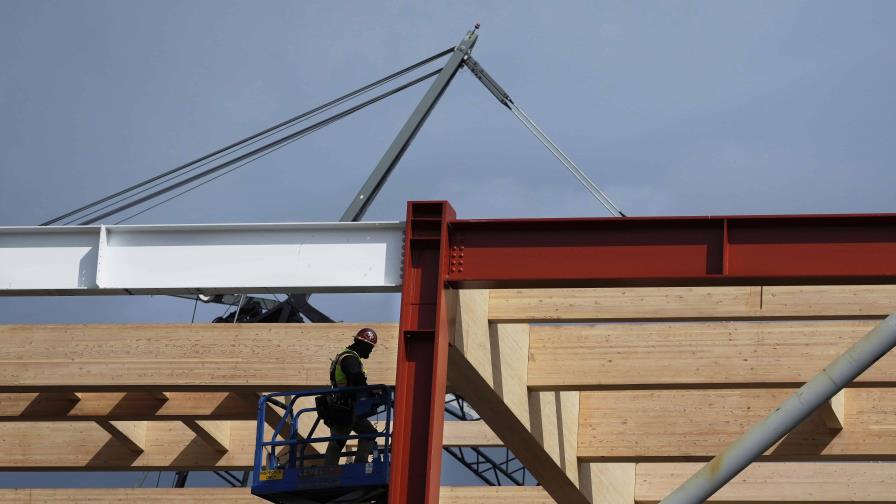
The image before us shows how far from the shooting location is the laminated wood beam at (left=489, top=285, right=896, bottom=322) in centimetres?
1309

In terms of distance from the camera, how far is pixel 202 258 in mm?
11000

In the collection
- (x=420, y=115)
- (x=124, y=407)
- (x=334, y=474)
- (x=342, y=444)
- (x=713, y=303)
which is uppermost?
(x=420, y=115)

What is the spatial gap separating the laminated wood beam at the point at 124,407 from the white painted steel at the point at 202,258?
3853mm

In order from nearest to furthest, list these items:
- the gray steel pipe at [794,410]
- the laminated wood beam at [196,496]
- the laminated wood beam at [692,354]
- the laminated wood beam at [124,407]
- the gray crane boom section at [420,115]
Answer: the gray steel pipe at [794,410] → the laminated wood beam at [692,354] → the laminated wood beam at [124,407] → the laminated wood beam at [196,496] → the gray crane boom section at [420,115]

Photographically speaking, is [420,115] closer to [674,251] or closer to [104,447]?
[104,447]

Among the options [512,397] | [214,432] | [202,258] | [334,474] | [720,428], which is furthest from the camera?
[214,432]

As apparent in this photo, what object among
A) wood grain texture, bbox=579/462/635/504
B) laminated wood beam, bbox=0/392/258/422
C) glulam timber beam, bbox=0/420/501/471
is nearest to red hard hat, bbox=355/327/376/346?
laminated wood beam, bbox=0/392/258/422

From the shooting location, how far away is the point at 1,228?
1144 centimetres

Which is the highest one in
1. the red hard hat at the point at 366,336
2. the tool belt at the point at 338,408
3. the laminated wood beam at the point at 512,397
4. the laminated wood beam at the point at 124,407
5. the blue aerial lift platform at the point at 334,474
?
the laminated wood beam at the point at 124,407

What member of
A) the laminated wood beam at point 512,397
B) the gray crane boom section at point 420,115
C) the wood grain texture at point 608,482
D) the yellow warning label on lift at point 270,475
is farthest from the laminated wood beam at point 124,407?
the gray crane boom section at point 420,115

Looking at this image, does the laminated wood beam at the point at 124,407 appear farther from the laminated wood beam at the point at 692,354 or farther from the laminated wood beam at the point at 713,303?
the laminated wood beam at the point at 713,303

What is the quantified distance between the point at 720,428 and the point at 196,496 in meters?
6.62

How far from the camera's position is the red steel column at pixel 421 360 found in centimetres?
959

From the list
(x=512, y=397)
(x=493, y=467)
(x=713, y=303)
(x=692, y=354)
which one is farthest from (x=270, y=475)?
(x=493, y=467)
